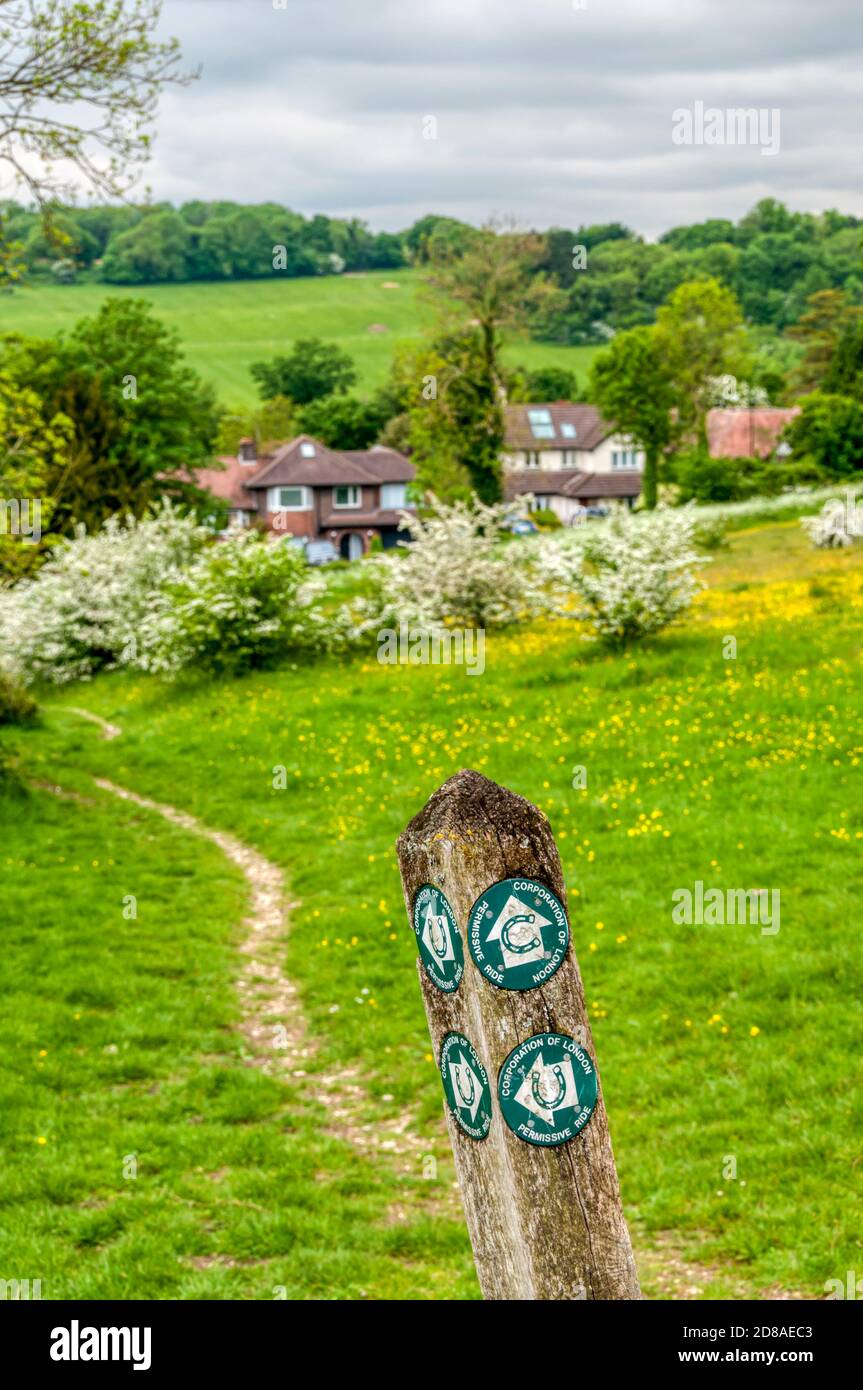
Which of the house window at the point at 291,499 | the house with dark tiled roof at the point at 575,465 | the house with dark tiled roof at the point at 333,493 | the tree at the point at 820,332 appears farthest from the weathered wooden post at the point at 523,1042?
Answer: the house with dark tiled roof at the point at 575,465

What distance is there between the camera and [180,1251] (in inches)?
316

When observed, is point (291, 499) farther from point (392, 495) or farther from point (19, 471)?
point (19, 471)

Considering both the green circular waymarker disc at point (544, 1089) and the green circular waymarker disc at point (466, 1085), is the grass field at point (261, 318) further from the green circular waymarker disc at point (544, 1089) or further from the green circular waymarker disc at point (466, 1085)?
the green circular waymarker disc at point (544, 1089)

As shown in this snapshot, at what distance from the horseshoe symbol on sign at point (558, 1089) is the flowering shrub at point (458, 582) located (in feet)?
83.8

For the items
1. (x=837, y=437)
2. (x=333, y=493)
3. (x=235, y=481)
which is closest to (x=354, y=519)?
(x=333, y=493)

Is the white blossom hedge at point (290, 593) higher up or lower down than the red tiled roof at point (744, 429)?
lower down

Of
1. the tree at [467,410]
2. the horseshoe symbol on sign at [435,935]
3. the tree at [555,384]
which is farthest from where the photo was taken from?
the tree at [555,384]

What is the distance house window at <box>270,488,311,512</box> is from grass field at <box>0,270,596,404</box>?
144ft

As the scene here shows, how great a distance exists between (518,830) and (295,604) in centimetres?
2632

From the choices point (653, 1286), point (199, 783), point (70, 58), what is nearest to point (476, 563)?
point (199, 783)

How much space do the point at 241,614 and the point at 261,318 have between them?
13938 cm

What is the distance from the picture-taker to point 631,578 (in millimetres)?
23844

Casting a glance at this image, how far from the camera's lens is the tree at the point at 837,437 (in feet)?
174
